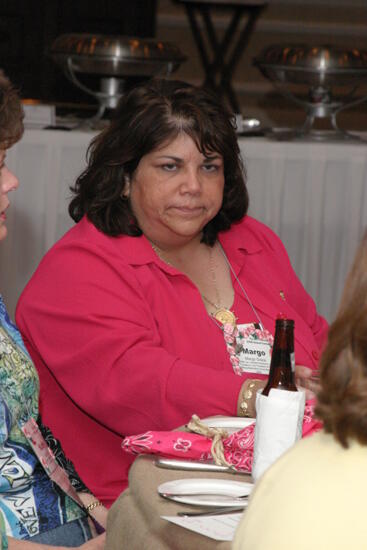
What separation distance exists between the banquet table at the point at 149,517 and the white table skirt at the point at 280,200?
8.08 ft

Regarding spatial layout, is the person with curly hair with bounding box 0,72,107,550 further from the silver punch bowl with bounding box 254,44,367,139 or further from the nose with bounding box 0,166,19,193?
the silver punch bowl with bounding box 254,44,367,139

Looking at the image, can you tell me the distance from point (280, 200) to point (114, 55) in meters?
0.96

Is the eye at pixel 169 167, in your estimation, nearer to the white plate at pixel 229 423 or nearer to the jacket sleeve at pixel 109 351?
the jacket sleeve at pixel 109 351

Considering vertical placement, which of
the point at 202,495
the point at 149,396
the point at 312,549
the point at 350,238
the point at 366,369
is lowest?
the point at 350,238

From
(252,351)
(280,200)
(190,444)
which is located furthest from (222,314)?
(280,200)

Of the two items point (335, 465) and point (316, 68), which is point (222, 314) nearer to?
point (335, 465)

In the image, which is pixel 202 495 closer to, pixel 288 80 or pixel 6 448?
pixel 6 448

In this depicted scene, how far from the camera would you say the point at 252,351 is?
2.68m

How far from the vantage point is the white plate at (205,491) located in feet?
5.05

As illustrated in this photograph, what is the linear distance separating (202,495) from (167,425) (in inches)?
32.9

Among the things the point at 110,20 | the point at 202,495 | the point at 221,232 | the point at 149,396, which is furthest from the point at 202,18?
the point at 202,495

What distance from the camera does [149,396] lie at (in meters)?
2.40

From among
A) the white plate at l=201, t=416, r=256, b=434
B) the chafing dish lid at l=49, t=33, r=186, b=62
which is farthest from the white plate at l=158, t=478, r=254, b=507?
the chafing dish lid at l=49, t=33, r=186, b=62

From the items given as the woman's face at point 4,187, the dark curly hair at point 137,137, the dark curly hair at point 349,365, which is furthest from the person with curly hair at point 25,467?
the dark curly hair at point 349,365
